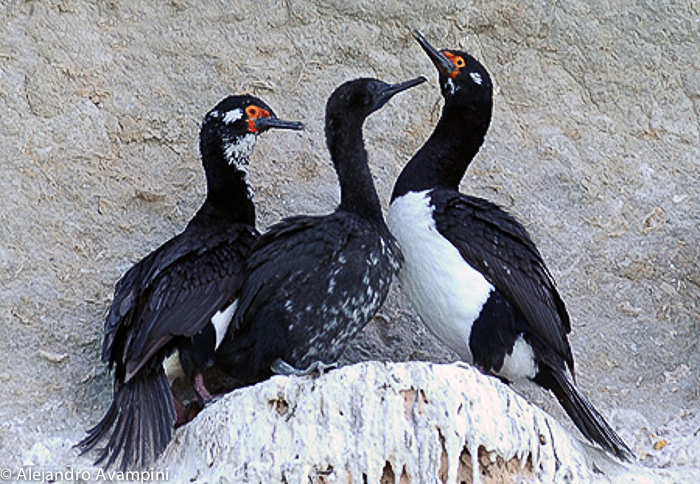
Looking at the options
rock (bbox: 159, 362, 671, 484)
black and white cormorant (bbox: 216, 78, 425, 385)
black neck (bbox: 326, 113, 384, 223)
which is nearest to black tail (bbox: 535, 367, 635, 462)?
rock (bbox: 159, 362, 671, 484)

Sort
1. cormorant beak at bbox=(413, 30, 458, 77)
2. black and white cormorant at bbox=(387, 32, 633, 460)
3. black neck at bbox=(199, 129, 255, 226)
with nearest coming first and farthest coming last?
black and white cormorant at bbox=(387, 32, 633, 460) < black neck at bbox=(199, 129, 255, 226) < cormorant beak at bbox=(413, 30, 458, 77)

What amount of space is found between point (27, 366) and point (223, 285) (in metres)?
0.78

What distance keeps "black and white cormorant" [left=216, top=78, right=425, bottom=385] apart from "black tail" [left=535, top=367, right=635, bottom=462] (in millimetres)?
689

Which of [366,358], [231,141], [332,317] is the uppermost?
[231,141]

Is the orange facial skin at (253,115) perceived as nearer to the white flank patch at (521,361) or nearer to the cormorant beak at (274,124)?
the cormorant beak at (274,124)

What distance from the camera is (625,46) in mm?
6625

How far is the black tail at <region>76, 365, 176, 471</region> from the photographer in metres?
4.57

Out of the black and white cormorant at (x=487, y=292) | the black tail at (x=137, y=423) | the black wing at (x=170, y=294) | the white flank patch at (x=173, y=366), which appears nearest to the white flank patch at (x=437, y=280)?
the black and white cormorant at (x=487, y=292)

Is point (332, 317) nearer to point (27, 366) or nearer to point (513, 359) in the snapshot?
point (513, 359)

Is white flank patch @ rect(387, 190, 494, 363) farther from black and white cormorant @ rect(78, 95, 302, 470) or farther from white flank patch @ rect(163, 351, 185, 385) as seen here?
white flank patch @ rect(163, 351, 185, 385)

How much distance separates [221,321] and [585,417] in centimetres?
130

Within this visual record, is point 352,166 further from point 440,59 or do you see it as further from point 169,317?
point 169,317

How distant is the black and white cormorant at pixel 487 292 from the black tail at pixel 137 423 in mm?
1058

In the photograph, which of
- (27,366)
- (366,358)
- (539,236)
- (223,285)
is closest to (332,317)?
(223,285)
